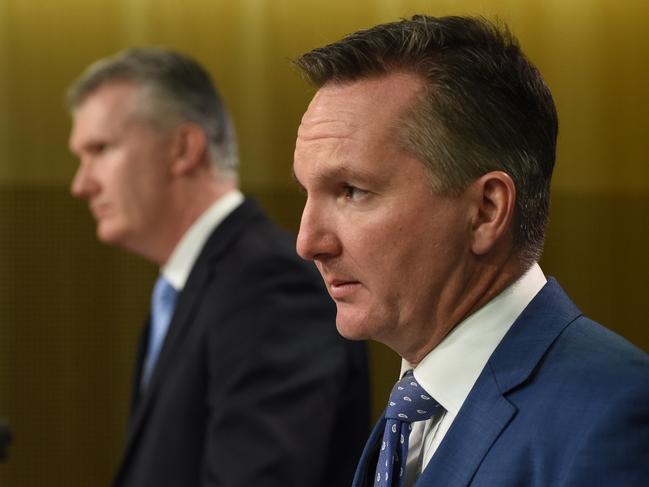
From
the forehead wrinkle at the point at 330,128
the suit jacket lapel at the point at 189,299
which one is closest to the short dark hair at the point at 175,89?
the suit jacket lapel at the point at 189,299

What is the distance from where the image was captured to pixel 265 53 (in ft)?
14.0

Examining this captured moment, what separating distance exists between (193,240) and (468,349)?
1.48 meters

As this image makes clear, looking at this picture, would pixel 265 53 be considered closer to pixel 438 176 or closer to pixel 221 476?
pixel 221 476

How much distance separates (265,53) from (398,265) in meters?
3.03

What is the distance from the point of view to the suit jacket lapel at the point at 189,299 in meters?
2.51

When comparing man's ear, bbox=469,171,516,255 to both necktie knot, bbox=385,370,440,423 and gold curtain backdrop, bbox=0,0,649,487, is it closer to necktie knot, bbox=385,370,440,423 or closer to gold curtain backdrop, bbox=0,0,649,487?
necktie knot, bbox=385,370,440,423

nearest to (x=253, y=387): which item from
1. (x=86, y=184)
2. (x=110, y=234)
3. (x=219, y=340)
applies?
(x=219, y=340)

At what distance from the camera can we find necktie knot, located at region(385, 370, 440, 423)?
4.50 feet

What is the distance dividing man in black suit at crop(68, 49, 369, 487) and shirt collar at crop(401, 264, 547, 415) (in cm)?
102

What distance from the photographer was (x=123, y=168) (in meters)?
2.86

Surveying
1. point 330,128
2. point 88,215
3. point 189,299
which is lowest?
point 88,215

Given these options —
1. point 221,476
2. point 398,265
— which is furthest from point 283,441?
point 398,265

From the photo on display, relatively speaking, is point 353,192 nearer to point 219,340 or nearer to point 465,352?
point 465,352

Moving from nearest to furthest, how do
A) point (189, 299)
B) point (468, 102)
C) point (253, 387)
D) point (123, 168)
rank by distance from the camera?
point (468, 102) < point (253, 387) < point (189, 299) < point (123, 168)
